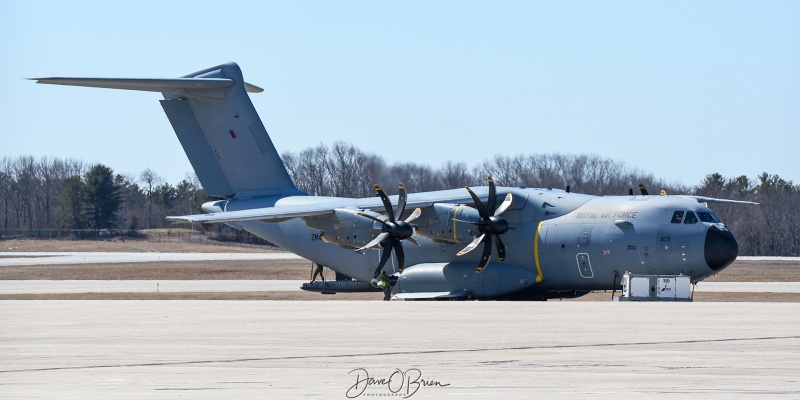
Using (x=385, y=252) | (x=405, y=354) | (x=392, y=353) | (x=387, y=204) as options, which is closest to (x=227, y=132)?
(x=387, y=204)

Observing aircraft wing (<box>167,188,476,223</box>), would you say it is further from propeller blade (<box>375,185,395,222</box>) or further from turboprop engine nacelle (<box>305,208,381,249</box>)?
propeller blade (<box>375,185,395,222</box>)

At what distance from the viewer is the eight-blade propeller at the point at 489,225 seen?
29.9m

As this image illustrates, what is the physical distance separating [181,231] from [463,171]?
4836 centimetres

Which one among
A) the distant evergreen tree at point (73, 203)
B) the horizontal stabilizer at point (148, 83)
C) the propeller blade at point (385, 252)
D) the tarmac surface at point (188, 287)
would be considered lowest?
the tarmac surface at point (188, 287)

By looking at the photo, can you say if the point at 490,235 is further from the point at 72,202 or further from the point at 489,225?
the point at 72,202

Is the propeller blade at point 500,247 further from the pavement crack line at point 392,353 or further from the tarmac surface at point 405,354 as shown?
the pavement crack line at point 392,353

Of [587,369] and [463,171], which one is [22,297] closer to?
[587,369]

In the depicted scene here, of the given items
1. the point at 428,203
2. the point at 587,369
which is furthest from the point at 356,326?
the point at 428,203

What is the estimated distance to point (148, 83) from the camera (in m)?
33.2

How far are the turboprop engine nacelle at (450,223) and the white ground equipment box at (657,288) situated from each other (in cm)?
438

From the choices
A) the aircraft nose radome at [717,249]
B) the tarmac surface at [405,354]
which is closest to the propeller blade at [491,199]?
the aircraft nose radome at [717,249]

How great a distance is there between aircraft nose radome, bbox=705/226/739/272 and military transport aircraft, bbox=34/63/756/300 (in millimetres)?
25

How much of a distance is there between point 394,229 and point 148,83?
9012 mm

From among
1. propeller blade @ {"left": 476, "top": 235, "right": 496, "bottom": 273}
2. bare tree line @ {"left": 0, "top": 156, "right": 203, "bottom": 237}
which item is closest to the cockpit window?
propeller blade @ {"left": 476, "top": 235, "right": 496, "bottom": 273}
